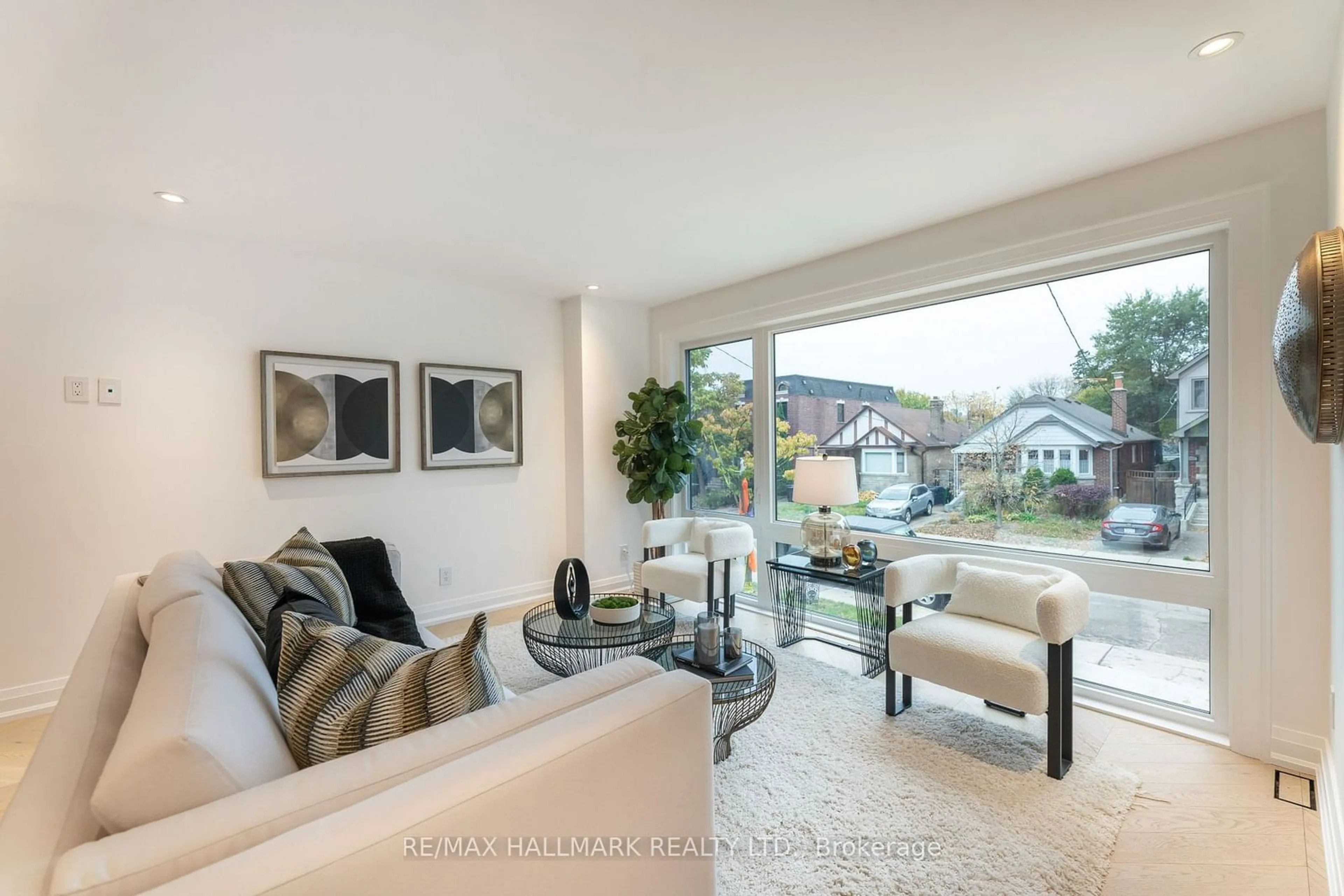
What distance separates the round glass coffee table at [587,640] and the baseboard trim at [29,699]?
90.7 inches

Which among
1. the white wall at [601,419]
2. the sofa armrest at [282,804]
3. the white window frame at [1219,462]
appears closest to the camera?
the sofa armrest at [282,804]

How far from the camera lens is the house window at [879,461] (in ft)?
11.8

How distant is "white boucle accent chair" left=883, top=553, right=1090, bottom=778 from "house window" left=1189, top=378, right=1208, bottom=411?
0.88 m

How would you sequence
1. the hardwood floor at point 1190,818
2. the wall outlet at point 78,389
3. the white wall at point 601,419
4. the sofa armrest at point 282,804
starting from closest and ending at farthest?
1. the sofa armrest at point 282,804
2. the hardwood floor at point 1190,818
3. the wall outlet at point 78,389
4. the white wall at point 601,419

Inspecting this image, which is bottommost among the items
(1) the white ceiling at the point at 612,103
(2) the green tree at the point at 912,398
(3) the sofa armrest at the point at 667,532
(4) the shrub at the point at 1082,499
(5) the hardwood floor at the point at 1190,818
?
(5) the hardwood floor at the point at 1190,818

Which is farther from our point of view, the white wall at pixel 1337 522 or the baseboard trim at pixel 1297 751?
the baseboard trim at pixel 1297 751

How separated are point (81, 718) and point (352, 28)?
69.6 inches

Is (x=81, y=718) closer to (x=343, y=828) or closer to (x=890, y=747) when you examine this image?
(x=343, y=828)

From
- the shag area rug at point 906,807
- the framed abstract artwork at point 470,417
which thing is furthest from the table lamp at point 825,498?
the framed abstract artwork at point 470,417

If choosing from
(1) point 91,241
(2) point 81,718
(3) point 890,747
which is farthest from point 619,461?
(2) point 81,718

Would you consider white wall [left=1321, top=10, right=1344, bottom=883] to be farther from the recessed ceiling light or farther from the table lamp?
the table lamp

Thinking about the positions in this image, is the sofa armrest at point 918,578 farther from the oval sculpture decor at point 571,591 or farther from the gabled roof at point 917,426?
the oval sculpture decor at point 571,591

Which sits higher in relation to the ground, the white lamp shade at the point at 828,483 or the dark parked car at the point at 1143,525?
the white lamp shade at the point at 828,483

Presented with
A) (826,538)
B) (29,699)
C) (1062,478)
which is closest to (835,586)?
(826,538)
